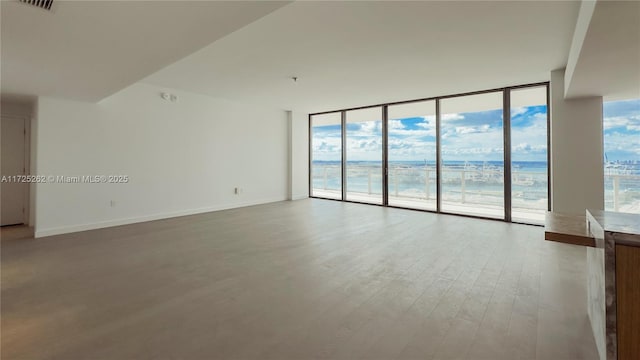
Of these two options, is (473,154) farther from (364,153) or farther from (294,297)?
(294,297)

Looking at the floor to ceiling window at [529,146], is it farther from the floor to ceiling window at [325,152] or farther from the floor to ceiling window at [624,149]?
Result: the floor to ceiling window at [325,152]

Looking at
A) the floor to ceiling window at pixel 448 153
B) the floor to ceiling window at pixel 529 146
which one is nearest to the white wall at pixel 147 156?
the floor to ceiling window at pixel 448 153

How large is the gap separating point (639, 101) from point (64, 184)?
31.2ft

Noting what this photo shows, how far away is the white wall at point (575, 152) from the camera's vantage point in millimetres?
4074

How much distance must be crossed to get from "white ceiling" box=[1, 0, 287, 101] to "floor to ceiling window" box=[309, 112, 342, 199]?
18.8 feet

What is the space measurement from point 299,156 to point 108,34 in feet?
20.5

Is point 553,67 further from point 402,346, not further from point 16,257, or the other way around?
point 16,257

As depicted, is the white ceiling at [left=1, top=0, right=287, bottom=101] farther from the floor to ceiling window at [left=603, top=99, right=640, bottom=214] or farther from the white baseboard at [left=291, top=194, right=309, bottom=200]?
the floor to ceiling window at [left=603, top=99, right=640, bottom=214]

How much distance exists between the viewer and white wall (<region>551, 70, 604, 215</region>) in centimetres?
407

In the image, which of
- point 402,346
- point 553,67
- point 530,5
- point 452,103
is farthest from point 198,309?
point 452,103

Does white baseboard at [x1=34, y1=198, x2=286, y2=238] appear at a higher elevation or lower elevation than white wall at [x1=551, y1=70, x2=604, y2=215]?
lower

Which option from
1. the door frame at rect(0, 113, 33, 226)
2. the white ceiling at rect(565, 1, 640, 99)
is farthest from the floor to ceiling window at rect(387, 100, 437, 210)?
the door frame at rect(0, 113, 33, 226)

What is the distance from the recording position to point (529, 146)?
5.26m

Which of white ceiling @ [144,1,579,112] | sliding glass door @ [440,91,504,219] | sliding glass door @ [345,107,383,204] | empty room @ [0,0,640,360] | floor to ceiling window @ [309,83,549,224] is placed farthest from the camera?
sliding glass door @ [345,107,383,204]
